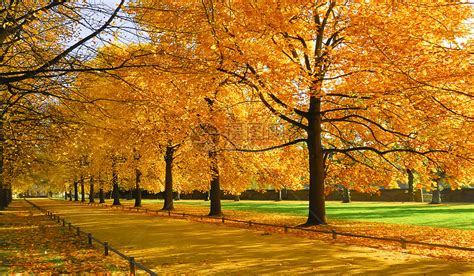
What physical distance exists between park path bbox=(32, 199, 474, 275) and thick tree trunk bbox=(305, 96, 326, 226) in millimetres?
3474

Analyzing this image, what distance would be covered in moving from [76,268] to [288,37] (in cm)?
1297

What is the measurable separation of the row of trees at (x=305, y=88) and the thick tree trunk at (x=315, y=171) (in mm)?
49

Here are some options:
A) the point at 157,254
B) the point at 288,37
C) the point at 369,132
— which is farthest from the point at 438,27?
the point at 157,254

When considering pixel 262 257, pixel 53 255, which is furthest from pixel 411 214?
pixel 53 255

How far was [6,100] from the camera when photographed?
1570cm

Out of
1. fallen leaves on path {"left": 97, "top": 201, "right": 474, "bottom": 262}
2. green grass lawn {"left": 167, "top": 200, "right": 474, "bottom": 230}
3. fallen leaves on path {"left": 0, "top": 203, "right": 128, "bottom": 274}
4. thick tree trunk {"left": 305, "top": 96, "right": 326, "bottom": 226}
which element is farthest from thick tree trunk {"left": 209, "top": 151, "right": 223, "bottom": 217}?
fallen leaves on path {"left": 0, "top": 203, "right": 128, "bottom": 274}

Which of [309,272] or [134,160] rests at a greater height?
[134,160]

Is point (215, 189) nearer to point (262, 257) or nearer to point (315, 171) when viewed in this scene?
point (315, 171)

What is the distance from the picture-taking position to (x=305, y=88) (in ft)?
60.7

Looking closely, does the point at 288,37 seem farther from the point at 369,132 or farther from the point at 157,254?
the point at 157,254

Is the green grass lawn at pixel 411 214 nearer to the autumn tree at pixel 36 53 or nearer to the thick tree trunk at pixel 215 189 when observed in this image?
the thick tree trunk at pixel 215 189

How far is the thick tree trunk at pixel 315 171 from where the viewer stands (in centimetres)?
1947

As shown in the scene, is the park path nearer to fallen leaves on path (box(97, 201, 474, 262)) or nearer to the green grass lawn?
fallen leaves on path (box(97, 201, 474, 262))

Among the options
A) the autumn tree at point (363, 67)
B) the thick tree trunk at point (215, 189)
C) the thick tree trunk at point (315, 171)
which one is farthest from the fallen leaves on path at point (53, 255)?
the thick tree trunk at point (215, 189)
